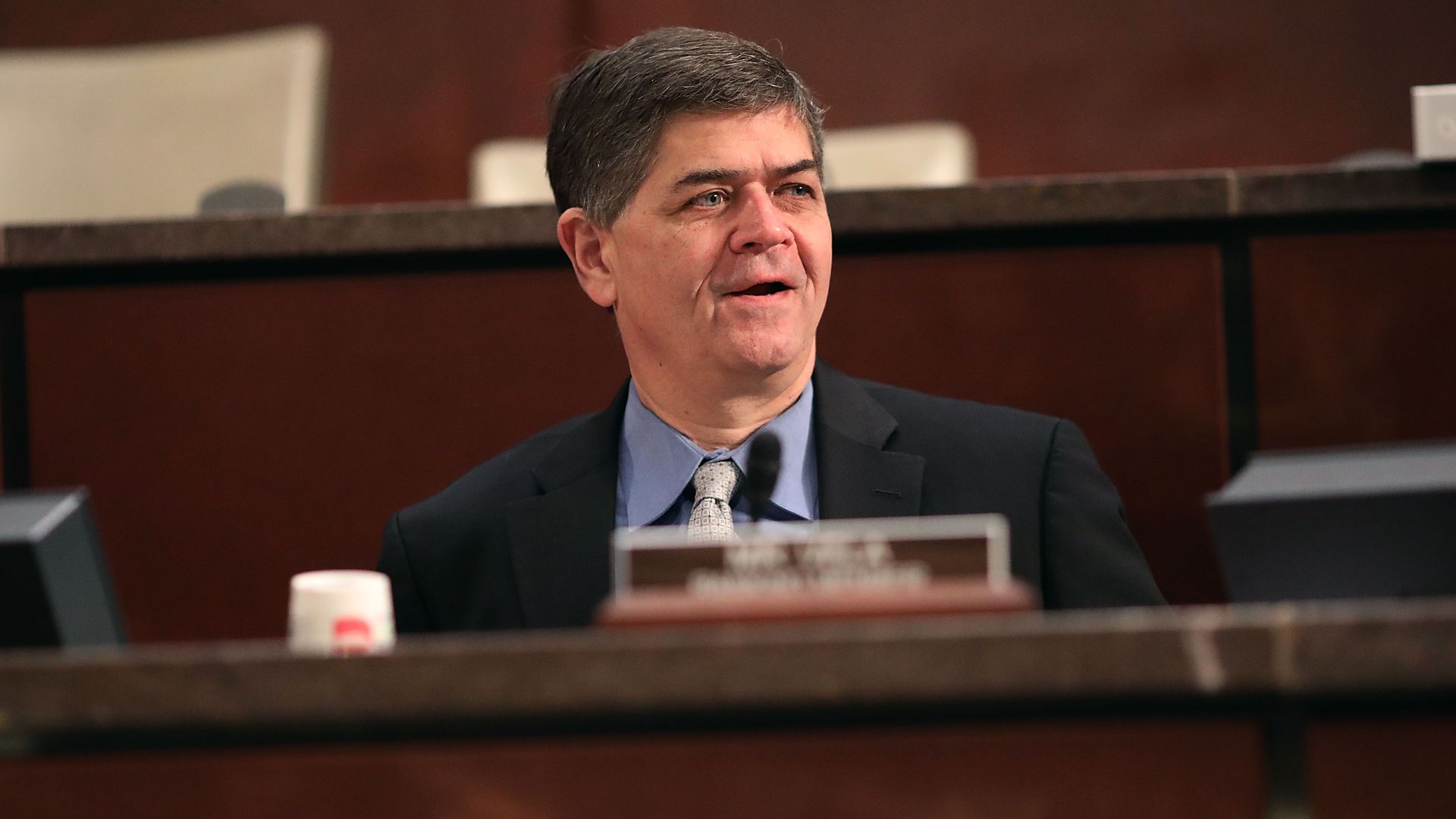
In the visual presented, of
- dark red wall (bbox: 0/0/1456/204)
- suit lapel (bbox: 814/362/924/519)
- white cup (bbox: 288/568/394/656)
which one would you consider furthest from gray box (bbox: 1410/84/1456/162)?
dark red wall (bbox: 0/0/1456/204)

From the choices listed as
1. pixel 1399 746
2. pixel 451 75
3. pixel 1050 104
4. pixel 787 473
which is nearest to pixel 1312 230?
pixel 787 473

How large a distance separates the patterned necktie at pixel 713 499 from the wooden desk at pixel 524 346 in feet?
0.73

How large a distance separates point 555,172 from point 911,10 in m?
2.17

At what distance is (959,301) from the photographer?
5.77ft

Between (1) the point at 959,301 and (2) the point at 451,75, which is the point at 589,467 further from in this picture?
(2) the point at 451,75

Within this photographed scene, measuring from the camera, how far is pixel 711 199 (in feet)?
5.59

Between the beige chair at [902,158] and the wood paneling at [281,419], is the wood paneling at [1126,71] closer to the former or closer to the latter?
the beige chair at [902,158]

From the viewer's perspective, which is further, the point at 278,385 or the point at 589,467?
the point at 278,385

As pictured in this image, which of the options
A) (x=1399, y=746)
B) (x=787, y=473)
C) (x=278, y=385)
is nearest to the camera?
(x=1399, y=746)

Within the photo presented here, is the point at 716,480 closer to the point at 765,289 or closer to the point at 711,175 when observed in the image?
the point at 765,289

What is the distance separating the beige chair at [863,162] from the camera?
8.09 ft

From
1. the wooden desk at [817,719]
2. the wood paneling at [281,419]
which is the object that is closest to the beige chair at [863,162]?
the wood paneling at [281,419]

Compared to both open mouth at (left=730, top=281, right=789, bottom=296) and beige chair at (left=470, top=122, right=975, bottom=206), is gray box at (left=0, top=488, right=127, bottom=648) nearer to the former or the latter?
open mouth at (left=730, top=281, right=789, bottom=296)

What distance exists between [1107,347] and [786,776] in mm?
1035
